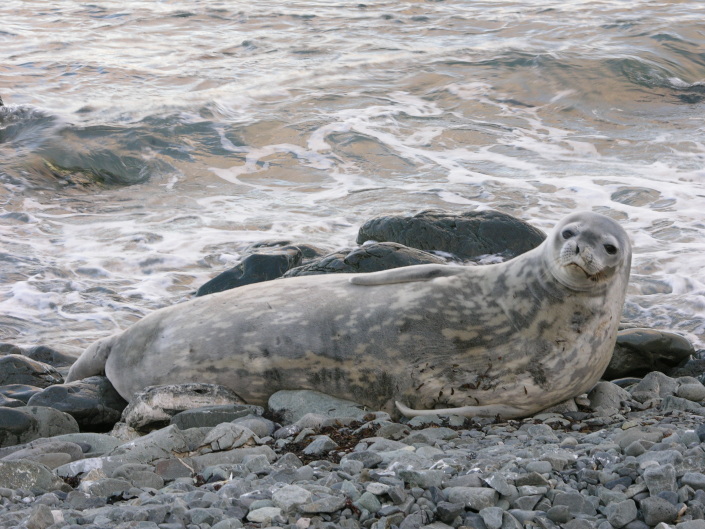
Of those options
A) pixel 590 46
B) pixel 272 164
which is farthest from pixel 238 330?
pixel 590 46

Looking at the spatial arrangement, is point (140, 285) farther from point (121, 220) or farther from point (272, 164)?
point (272, 164)

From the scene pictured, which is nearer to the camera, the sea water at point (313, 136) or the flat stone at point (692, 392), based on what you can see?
the flat stone at point (692, 392)

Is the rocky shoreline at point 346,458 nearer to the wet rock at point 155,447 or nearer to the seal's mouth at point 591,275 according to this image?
the wet rock at point 155,447

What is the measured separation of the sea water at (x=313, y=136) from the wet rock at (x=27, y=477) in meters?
3.54

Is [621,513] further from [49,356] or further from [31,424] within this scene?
[49,356]

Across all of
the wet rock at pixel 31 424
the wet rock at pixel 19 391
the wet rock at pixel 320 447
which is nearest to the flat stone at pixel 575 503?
the wet rock at pixel 320 447

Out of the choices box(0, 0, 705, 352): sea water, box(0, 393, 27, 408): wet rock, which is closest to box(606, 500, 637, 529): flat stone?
box(0, 393, 27, 408): wet rock

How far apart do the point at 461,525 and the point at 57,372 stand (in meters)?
3.65

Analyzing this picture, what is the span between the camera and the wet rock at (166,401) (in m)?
4.34

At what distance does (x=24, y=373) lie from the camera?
5.44 metres

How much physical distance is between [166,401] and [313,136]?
9007mm

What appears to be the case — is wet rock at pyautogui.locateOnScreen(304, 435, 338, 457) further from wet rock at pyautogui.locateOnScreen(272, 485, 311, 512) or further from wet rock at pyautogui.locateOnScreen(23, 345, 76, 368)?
wet rock at pyautogui.locateOnScreen(23, 345, 76, 368)

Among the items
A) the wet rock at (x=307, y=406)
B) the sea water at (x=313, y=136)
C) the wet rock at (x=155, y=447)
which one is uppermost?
the wet rock at (x=155, y=447)

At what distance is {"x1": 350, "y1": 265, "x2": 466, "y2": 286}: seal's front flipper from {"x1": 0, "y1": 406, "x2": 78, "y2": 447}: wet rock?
1.60 metres
